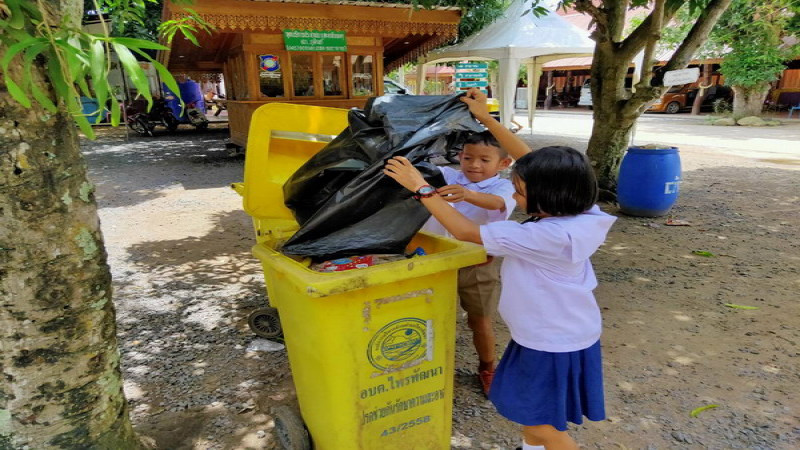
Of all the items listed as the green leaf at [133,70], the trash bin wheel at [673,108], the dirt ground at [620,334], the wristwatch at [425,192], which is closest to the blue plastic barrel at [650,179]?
the dirt ground at [620,334]

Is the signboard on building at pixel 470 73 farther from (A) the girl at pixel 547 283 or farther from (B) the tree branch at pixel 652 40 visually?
(A) the girl at pixel 547 283

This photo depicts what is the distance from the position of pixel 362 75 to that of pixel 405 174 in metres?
8.91

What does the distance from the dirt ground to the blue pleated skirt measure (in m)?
0.56

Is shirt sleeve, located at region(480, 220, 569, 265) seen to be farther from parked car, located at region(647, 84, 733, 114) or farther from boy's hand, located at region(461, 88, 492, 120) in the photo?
parked car, located at region(647, 84, 733, 114)

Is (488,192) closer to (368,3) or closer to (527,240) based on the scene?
(527,240)

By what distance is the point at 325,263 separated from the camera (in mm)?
1711

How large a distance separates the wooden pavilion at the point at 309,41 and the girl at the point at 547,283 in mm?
6976

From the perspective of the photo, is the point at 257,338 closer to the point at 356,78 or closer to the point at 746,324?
the point at 746,324

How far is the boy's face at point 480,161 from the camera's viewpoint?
216 centimetres

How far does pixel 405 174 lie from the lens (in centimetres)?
158

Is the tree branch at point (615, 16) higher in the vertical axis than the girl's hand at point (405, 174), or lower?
higher

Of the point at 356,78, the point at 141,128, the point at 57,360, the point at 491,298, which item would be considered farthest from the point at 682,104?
the point at 57,360

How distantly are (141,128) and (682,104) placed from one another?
68.8ft

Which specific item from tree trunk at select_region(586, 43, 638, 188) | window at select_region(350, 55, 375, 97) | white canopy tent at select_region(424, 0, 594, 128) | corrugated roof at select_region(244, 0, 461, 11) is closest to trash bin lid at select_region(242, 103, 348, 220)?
tree trunk at select_region(586, 43, 638, 188)
